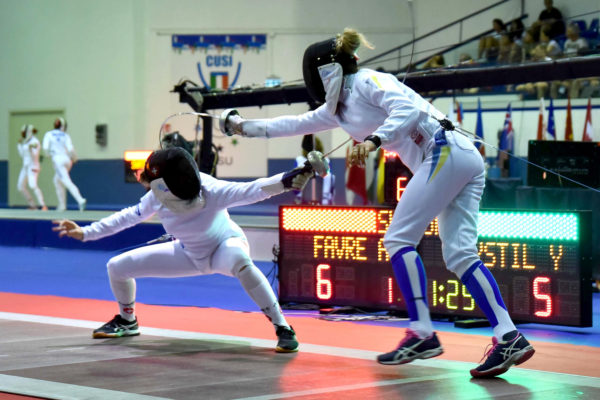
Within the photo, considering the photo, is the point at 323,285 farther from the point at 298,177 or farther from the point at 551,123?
the point at 551,123

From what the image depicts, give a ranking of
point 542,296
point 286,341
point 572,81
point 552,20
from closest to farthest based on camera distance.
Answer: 1. point 286,341
2. point 542,296
3. point 572,81
4. point 552,20

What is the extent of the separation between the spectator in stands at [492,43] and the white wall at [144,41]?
2152 millimetres

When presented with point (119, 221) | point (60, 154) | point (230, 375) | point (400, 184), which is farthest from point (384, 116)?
point (60, 154)

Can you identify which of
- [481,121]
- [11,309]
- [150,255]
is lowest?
[11,309]

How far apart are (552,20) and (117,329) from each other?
463 inches

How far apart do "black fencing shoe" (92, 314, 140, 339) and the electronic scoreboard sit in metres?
1.64

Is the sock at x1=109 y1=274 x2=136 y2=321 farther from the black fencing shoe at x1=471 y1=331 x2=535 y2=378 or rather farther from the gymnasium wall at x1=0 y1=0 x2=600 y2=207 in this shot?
the gymnasium wall at x1=0 y1=0 x2=600 y2=207

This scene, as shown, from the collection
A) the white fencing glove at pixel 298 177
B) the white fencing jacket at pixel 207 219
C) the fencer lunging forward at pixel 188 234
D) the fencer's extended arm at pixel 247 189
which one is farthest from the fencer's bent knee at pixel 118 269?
the white fencing glove at pixel 298 177

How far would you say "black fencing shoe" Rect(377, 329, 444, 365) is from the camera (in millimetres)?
A: 3900

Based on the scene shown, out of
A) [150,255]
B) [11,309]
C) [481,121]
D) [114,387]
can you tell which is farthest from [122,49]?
[114,387]

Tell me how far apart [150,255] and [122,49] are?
14739 millimetres

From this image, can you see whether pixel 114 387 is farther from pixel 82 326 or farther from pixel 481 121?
pixel 481 121

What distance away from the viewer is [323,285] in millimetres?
6434

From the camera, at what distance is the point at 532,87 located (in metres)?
14.5
